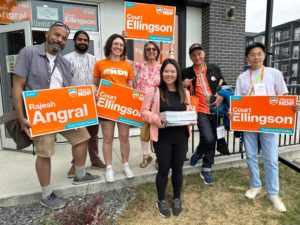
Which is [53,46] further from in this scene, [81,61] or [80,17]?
[80,17]

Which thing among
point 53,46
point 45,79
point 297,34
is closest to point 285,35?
point 297,34

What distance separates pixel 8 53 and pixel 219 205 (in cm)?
442

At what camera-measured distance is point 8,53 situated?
14.4ft

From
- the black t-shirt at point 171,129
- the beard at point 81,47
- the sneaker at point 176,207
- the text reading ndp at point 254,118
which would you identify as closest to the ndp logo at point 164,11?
the beard at point 81,47

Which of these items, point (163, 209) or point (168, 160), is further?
point (163, 209)

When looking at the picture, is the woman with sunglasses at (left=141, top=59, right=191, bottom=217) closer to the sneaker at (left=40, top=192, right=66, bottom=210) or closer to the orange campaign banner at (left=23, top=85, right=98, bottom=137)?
the orange campaign banner at (left=23, top=85, right=98, bottom=137)

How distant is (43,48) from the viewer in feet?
8.11

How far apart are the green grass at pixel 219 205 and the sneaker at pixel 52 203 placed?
0.71m

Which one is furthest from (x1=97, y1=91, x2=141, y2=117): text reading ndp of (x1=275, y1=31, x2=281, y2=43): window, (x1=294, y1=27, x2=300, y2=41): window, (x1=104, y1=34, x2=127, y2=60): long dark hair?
(x1=275, y1=31, x2=281, y2=43): window

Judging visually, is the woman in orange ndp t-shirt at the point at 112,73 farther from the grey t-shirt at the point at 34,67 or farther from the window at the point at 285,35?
the window at the point at 285,35

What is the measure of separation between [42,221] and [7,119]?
1.15 m

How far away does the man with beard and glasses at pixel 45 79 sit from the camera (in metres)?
2.35

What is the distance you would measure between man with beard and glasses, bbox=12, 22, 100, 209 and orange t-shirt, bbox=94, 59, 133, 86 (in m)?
0.37

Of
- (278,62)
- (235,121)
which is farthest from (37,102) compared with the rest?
(278,62)
